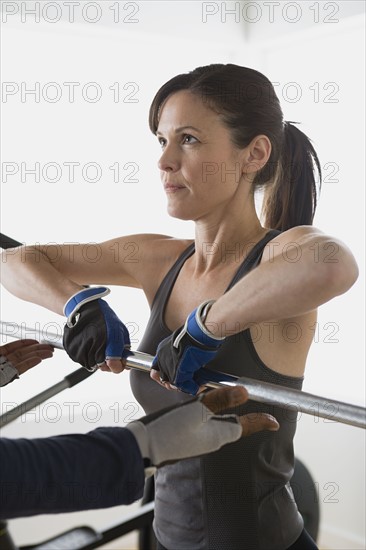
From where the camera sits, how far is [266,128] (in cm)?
156

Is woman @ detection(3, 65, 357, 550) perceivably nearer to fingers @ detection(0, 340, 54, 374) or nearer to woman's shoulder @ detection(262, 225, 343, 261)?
woman's shoulder @ detection(262, 225, 343, 261)

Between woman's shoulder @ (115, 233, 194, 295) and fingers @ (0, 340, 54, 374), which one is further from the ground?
woman's shoulder @ (115, 233, 194, 295)

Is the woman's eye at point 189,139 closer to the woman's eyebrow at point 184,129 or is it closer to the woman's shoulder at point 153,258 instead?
the woman's eyebrow at point 184,129

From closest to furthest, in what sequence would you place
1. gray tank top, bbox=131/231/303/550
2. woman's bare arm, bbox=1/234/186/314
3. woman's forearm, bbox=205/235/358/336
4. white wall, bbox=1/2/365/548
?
woman's forearm, bbox=205/235/358/336 → gray tank top, bbox=131/231/303/550 → woman's bare arm, bbox=1/234/186/314 → white wall, bbox=1/2/365/548

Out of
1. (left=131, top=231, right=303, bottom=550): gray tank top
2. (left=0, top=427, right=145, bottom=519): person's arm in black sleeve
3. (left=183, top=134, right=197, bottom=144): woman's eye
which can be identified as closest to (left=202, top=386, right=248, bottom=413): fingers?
(left=0, top=427, right=145, bottom=519): person's arm in black sleeve

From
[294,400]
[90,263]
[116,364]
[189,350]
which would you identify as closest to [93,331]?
[116,364]

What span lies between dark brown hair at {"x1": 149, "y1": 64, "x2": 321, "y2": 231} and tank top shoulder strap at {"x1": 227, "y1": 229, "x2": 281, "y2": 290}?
0.53 feet

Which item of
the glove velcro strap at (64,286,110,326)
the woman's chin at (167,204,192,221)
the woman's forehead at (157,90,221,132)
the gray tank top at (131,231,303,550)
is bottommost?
the gray tank top at (131,231,303,550)

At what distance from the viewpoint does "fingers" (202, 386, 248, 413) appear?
3.63 feet

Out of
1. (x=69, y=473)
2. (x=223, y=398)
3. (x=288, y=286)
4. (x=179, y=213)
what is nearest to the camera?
(x=69, y=473)

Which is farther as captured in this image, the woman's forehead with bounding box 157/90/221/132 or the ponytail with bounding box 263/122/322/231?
Answer: the ponytail with bounding box 263/122/322/231

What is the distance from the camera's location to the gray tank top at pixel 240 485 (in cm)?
140

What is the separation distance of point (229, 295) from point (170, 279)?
0.39 meters

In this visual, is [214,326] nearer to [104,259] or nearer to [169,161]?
[169,161]
